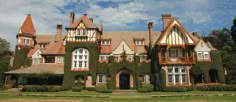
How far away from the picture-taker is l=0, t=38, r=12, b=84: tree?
53.9m

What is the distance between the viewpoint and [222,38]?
236 ft

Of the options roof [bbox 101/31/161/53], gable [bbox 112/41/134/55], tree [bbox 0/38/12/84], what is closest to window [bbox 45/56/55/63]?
roof [bbox 101/31/161/53]

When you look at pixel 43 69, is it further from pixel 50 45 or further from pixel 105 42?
pixel 105 42

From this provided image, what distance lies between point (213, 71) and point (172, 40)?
12.6 metres

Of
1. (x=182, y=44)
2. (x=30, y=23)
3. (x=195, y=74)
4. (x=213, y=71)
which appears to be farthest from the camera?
(x=30, y=23)

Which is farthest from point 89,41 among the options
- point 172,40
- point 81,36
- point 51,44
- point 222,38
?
point 222,38

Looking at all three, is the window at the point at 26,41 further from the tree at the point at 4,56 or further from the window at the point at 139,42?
the window at the point at 139,42

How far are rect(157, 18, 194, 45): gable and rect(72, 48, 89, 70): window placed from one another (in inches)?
547

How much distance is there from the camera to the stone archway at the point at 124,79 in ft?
124

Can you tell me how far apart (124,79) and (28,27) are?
25.4 m

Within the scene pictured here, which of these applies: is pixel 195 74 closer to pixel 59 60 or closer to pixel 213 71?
pixel 213 71

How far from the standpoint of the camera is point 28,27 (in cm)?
4972

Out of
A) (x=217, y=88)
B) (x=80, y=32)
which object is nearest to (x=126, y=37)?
(x=80, y=32)

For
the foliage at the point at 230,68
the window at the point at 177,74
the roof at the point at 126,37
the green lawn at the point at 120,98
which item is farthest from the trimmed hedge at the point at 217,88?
the roof at the point at 126,37
